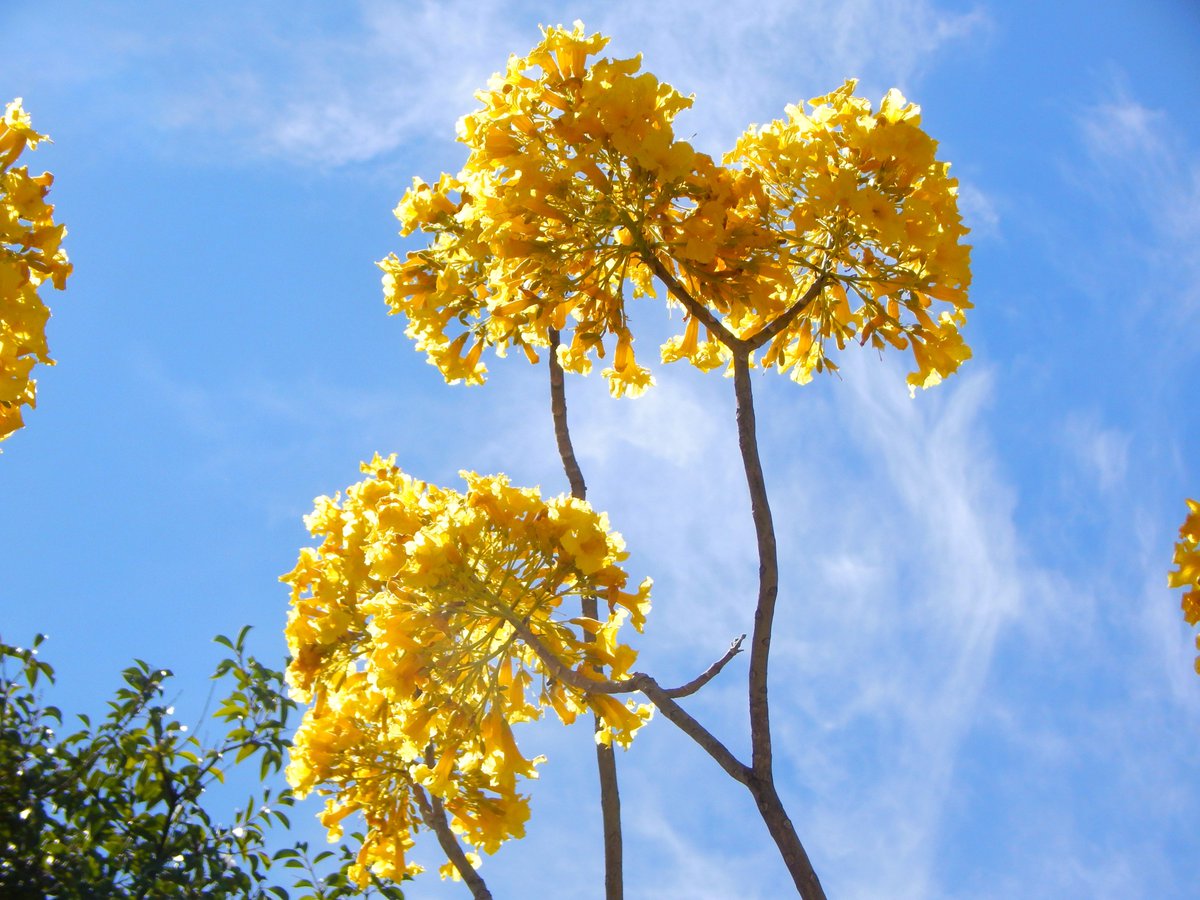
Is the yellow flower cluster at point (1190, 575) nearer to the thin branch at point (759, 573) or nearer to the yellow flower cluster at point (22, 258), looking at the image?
the thin branch at point (759, 573)

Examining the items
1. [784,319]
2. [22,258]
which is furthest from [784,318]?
[22,258]

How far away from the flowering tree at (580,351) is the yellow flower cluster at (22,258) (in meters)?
1.84

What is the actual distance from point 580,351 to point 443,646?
2260mm

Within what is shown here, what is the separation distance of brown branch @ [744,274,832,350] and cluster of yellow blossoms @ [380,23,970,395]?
0.04m

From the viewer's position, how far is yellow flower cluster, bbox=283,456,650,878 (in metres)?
5.63

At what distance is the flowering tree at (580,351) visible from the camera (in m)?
5.68

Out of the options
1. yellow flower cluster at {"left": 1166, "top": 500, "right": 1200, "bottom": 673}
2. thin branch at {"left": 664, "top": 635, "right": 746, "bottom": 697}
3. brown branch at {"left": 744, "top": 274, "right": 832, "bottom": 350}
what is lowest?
thin branch at {"left": 664, "top": 635, "right": 746, "bottom": 697}

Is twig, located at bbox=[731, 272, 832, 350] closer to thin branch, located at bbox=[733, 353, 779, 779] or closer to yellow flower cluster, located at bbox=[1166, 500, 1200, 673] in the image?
thin branch, located at bbox=[733, 353, 779, 779]

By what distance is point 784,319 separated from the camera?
6258 mm

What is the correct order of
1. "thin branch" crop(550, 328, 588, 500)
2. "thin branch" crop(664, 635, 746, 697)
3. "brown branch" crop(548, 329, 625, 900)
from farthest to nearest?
1. "thin branch" crop(550, 328, 588, 500)
2. "brown branch" crop(548, 329, 625, 900)
3. "thin branch" crop(664, 635, 746, 697)

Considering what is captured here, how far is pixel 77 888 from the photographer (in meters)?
4.77

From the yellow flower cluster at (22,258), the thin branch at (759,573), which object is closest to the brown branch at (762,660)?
the thin branch at (759,573)

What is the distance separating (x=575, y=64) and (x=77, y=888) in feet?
14.5

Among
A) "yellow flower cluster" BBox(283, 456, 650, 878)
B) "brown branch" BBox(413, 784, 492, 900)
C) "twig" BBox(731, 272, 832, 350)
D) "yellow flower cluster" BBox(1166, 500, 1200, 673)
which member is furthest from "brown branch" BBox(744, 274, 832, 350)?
"brown branch" BBox(413, 784, 492, 900)
